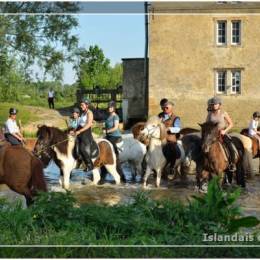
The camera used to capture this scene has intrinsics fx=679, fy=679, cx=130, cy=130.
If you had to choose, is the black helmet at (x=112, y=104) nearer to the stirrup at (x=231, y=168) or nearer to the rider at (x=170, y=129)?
the rider at (x=170, y=129)

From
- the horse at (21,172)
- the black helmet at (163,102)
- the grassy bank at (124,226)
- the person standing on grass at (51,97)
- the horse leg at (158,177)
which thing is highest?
the person standing on grass at (51,97)

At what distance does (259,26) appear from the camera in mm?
9961

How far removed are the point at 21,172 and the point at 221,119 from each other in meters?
3.71

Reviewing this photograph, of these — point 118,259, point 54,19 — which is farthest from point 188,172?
point 118,259

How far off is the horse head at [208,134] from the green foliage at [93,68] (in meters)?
2.47

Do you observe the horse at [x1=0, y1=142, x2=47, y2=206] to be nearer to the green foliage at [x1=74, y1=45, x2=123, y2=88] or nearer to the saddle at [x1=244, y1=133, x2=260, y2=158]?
the green foliage at [x1=74, y1=45, x2=123, y2=88]

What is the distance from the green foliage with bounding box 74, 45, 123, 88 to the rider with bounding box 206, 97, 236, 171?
1.67 m

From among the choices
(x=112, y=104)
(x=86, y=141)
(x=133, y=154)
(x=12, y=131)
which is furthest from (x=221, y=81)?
(x=133, y=154)

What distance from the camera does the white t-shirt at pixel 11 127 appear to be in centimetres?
1049

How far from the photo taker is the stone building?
9695mm

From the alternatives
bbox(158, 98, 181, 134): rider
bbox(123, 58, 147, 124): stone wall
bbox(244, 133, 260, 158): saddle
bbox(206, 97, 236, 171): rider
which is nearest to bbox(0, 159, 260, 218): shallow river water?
bbox(244, 133, 260, 158): saddle

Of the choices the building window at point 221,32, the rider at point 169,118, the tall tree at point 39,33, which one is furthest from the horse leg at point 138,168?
the tall tree at point 39,33

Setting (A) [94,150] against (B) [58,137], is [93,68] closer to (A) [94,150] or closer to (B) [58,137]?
(B) [58,137]

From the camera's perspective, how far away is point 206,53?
10.3m
